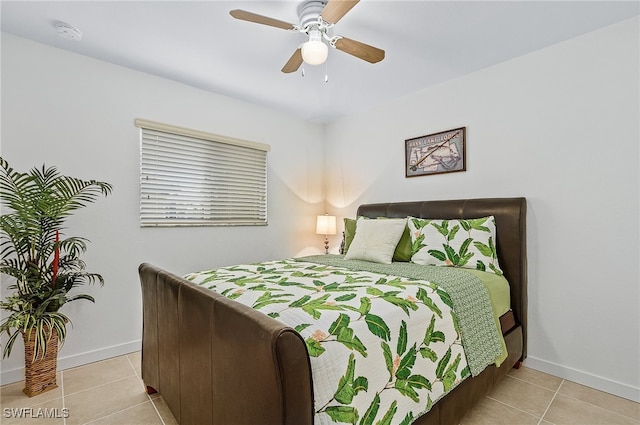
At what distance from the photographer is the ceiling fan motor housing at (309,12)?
1835 millimetres

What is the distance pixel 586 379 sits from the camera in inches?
84.7

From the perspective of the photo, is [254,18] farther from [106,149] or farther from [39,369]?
[39,369]

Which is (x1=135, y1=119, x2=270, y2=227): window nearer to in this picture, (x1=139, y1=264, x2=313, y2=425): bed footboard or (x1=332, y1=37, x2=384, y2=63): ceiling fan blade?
(x1=139, y1=264, x2=313, y2=425): bed footboard

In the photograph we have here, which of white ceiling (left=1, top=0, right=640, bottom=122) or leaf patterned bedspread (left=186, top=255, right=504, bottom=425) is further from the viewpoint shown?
white ceiling (left=1, top=0, right=640, bottom=122)

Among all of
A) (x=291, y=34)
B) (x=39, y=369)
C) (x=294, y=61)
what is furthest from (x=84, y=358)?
(x=291, y=34)

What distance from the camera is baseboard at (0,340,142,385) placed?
216 centimetres

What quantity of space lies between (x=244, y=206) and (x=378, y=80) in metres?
1.89

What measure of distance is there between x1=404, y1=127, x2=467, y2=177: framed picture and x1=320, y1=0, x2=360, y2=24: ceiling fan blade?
173 centimetres

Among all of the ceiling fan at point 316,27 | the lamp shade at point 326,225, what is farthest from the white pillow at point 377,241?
the ceiling fan at point 316,27

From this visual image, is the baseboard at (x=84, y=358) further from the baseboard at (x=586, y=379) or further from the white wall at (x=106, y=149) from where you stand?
the baseboard at (x=586, y=379)

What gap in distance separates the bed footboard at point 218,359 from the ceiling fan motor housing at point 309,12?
164cm

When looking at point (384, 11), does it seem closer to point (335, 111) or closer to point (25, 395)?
point (335, 111)

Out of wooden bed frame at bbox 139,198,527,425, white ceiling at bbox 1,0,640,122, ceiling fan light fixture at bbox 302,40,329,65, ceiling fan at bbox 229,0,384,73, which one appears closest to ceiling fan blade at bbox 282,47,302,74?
ceiling fan at bbox 229,0,384,73

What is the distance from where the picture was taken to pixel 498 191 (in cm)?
262
